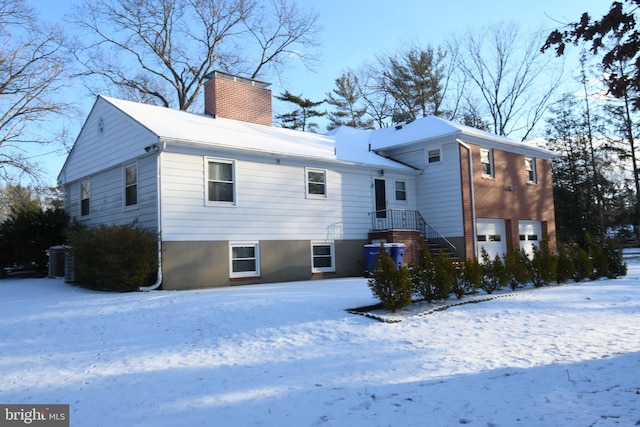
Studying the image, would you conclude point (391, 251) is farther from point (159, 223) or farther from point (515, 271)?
point (159, 223)

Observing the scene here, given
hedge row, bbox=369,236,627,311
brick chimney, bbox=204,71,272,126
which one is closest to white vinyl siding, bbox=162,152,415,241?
brick chimney, bbox=204,71,272,126

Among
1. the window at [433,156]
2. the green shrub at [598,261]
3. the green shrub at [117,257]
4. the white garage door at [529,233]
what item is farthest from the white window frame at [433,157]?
the green shrub at [117,257]

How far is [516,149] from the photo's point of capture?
21844 mm

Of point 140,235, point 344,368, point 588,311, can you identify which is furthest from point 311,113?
point 344,368

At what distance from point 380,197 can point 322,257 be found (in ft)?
11.9

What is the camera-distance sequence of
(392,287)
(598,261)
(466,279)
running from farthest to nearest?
(598,261), (466,279), (392,287)

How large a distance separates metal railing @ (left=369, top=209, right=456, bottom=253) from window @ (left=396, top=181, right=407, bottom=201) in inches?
23.7

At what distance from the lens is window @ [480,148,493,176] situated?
20094 millimetres

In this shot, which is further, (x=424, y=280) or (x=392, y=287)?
(x=424, y=280)

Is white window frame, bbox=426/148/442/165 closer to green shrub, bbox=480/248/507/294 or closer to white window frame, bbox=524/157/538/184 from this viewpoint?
white window frame, bbox=524/157/538/184

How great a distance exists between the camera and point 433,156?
19812 millimetres

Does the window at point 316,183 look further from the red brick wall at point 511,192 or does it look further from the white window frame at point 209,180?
the red brick wall at point 511,192

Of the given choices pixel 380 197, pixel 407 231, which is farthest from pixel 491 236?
pixel 380 197

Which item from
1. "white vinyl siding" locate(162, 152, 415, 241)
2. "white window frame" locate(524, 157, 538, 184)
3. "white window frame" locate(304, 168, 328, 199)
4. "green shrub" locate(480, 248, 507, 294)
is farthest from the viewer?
"white window frame" locate(524, 157, 538, 184)
